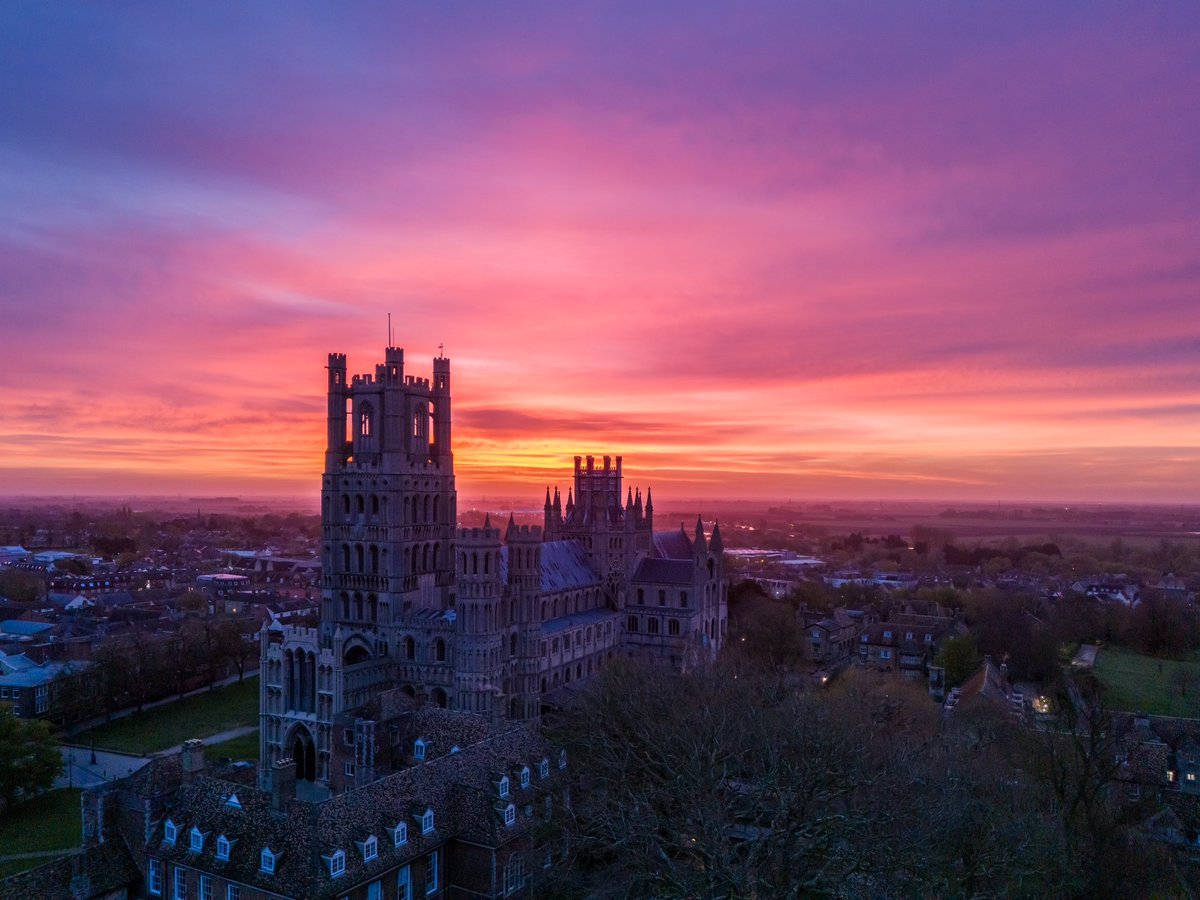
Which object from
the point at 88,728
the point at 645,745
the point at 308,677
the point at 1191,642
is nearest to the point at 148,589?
the point at 88,728

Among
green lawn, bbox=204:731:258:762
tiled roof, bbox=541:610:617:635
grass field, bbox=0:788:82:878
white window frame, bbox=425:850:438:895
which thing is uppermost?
tiled roof, bbox=541:610:617:635

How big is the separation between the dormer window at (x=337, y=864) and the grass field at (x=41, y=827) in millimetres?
27939

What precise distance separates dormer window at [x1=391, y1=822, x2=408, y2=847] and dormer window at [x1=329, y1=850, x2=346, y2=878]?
260cm

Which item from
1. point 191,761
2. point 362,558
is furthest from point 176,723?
point 191,761

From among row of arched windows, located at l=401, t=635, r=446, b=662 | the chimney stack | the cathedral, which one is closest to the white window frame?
the chimney stack

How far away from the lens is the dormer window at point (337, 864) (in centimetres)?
3397

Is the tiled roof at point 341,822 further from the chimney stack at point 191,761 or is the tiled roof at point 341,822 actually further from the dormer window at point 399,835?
the chimney stack at point 191,761

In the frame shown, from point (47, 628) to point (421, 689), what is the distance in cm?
6864

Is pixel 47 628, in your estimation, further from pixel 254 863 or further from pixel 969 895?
pixel 969 895

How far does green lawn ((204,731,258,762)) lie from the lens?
69.6 m

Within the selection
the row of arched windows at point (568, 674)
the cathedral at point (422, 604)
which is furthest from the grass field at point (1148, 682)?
the row of arched windows at point (568, 674)

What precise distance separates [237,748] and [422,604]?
20.9 metres

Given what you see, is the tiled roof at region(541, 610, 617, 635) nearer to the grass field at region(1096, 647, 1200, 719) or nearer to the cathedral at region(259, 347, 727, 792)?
the cathedral at region(259, 347, 727, 792)

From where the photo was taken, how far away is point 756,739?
134 feet
